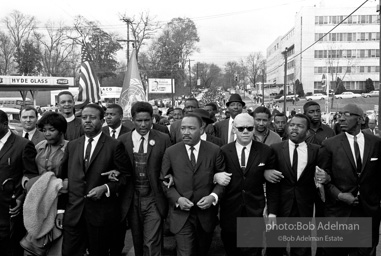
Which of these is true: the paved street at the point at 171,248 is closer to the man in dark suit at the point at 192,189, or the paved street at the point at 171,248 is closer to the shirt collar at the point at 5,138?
the man in dark suit at the point at 192,189

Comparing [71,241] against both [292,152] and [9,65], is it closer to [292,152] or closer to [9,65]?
[292,152]

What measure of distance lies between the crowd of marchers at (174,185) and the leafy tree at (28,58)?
70175 mm

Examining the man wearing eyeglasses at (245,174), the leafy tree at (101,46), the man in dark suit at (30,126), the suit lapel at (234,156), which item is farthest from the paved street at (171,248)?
the leafy tree at (101,46)

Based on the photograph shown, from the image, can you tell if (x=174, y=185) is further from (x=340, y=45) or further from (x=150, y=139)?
(x=340, y=45)

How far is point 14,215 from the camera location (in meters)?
5.03

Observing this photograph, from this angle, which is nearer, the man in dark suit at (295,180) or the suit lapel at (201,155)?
the suit lapel at (201,155)

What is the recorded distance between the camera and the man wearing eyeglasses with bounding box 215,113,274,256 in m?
5.12

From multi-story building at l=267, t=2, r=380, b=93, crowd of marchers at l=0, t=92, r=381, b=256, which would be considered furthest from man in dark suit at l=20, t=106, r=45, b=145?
multi-story building at l=267, t=2, r=380, b=93

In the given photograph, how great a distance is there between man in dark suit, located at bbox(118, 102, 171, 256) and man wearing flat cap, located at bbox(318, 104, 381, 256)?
2.00 meters

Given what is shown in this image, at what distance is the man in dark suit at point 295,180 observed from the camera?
512cm

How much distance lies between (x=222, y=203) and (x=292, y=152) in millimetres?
1068

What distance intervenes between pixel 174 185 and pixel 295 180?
1.46 metres

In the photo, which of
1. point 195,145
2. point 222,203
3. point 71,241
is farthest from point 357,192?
point 71,241

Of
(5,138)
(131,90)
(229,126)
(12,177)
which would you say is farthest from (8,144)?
(131,90)
